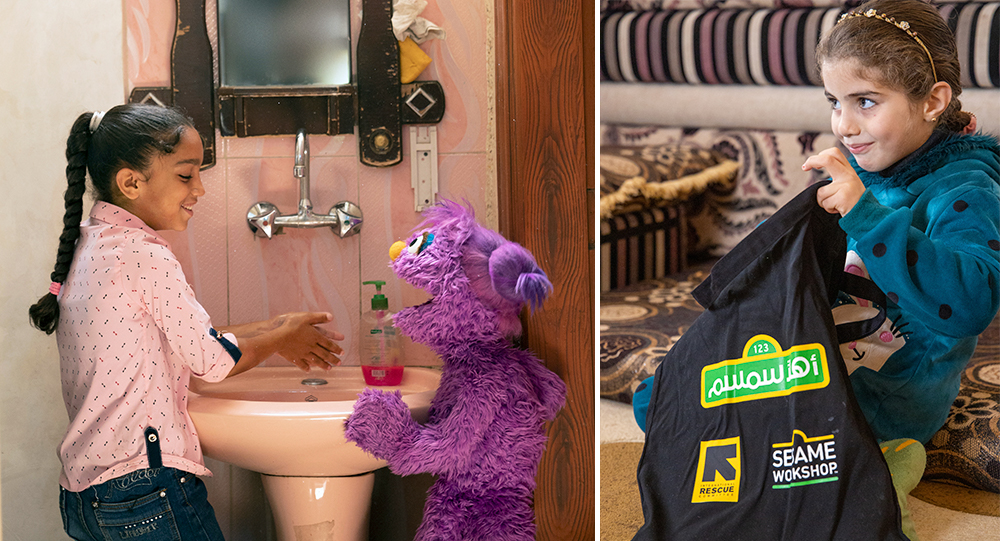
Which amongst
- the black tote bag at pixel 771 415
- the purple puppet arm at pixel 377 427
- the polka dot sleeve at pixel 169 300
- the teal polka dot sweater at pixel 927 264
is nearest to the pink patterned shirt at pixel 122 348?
the polka dot sleeve at pixel 169 300

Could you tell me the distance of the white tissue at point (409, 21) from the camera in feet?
5.00

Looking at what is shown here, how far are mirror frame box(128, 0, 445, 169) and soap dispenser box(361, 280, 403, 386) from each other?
0.30 metres

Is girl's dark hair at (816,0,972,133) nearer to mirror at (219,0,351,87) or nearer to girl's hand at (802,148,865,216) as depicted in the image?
girl's hand at (802,148,865,216)

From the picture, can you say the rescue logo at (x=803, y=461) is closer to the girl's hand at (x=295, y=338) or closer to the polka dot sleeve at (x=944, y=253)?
the polka dot sleeve at (x=944, y=253)

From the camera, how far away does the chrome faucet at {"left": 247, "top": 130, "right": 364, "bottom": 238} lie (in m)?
1.48

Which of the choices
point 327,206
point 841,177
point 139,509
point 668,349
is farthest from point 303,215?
point 841,177

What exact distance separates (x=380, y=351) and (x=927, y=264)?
3.04 feet

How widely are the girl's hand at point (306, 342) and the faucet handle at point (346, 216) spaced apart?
0.59ft

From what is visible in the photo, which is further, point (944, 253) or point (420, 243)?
point (420, 243)

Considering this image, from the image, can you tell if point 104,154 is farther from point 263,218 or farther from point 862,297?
point 862,297

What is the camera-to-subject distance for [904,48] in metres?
0.92

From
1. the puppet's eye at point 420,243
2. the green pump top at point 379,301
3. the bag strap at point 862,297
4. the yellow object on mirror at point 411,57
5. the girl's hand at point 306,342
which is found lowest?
the girl's hand at point 306,342

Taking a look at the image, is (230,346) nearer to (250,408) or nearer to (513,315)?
(250,408)

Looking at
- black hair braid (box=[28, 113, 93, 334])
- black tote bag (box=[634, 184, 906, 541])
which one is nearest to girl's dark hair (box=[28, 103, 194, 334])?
black hair braid (box=[28, 113, 93, 334])
